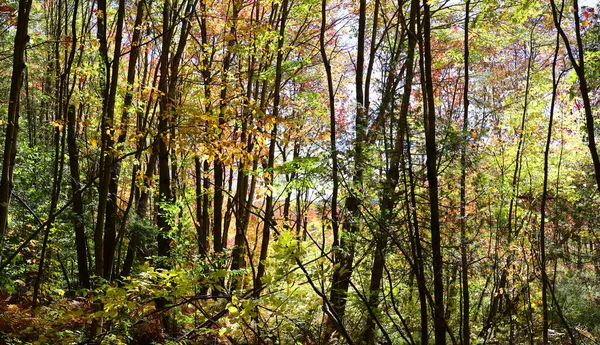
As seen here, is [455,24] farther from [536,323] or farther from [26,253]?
[26,253]

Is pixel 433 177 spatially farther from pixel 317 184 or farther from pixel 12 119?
pixel 12 119

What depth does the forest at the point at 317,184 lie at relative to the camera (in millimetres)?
3393

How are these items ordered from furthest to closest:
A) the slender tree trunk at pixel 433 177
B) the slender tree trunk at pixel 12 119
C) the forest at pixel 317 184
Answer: the slender tree trunk at pixel 12 119
the forest at pixel 317 184
the slender tree trunk at pixel 433 177

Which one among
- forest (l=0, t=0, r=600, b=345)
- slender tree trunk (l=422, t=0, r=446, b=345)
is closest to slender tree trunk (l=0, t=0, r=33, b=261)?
forest (l=0, t=0, r=600, b=345)

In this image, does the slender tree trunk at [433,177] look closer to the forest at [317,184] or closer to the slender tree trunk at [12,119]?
the forest at [317,184]

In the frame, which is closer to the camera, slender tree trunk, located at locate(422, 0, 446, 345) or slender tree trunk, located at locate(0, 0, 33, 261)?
slender tree trunk, located at locate(422, 0, 446, 345)

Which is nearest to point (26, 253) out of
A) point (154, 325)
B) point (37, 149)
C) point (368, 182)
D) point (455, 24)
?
point (37, 149)

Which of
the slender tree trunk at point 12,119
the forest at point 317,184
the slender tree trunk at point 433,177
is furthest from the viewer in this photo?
the slender tree trunk at point 12,119

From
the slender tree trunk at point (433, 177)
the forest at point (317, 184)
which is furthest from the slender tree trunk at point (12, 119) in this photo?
the slender tree trunk at point (433, 177)

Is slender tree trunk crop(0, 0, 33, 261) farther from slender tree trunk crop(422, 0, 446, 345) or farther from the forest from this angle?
slender tree trunk crop(422, 0, 446, 345)

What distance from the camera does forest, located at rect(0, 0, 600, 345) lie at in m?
3.39

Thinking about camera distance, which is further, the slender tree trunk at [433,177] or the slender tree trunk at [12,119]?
the slender tree trunk at [12,119]

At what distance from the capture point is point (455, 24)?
795 cm

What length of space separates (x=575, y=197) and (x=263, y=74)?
21.7 ft
